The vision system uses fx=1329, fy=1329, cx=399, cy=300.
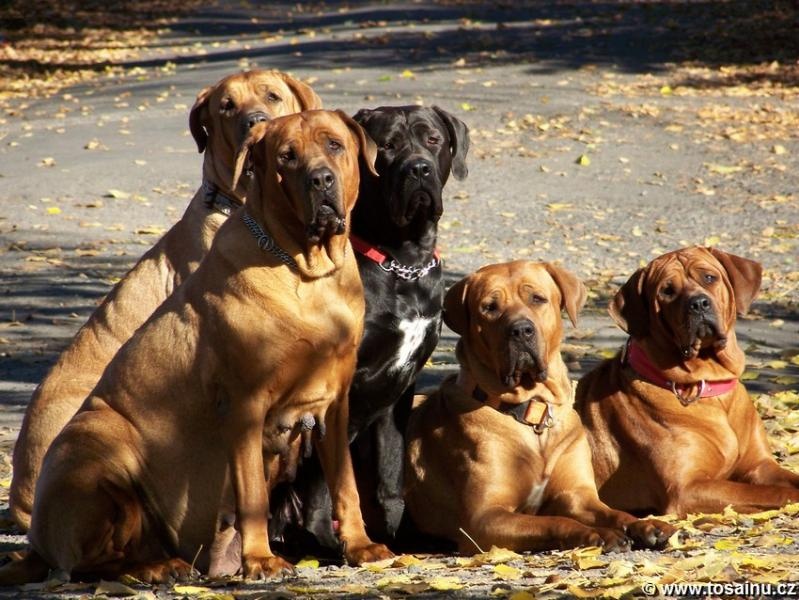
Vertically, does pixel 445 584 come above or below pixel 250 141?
below

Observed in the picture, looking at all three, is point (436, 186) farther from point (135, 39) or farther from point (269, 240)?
point (135, 39)

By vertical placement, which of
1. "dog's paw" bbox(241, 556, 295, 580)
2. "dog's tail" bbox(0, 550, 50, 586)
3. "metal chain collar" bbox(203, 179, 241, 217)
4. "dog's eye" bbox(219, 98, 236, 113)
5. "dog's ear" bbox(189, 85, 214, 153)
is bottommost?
"dog's tail" bbox(0, 550, 50, 586)

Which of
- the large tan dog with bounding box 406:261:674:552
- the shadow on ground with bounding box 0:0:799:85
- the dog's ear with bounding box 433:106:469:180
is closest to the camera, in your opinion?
the large tan dog with bounding box 406:261:674:552

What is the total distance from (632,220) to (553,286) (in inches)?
297

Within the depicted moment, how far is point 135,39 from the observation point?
28703 millimetres

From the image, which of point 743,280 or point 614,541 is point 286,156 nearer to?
point 614,541

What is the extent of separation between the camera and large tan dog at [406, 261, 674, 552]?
5.75 meters

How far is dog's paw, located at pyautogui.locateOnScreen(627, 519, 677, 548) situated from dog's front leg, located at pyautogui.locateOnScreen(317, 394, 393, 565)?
984 mm

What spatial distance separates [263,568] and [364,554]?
18.1 inches

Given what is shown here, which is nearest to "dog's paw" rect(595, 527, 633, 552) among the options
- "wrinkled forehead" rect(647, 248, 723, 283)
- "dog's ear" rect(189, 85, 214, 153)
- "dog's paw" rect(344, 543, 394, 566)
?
"dog's paw" rect(344, 543, 394, 566)

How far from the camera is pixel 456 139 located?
6496 millimetres

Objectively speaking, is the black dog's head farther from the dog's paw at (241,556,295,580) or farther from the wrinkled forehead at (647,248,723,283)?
the dog's paw at (241,556,295,580)

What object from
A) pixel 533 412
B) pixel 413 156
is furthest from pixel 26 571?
pixel 413 156

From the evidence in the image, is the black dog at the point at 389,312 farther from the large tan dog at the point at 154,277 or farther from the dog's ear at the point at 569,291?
the large tan dog at the point at 154,277
